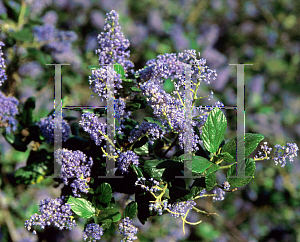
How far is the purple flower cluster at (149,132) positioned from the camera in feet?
2.08

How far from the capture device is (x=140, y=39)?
290 centimetres

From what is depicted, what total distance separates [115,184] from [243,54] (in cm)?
285

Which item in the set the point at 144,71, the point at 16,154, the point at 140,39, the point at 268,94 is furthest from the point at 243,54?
the point at 144,71

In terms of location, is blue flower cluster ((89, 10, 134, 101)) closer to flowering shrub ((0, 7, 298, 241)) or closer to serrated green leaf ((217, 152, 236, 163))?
flowering shrub ((0, 7, 298, 241))

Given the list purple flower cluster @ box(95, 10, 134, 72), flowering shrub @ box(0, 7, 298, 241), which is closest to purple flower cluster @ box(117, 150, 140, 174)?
flowering shrub @ box(0, 7, 298, 241)

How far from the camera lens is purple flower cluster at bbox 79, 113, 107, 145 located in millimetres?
614

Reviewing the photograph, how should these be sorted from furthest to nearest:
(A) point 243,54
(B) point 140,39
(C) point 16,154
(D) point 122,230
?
(A) point 243,54 < (B) point 140,39 < (C) point 16,154 < (D) point 122,230

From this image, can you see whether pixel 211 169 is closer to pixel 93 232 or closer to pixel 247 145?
pixel 247 145

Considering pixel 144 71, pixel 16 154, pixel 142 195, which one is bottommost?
pixel 16 154

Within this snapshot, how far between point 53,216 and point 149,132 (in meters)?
0.26

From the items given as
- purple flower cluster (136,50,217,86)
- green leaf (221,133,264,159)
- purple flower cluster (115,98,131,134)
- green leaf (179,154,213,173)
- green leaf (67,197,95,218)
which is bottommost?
green leaf (67,197,95,218)

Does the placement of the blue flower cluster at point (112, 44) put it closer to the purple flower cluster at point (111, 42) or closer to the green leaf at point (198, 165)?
the purple flower cluster at point (111, 42)

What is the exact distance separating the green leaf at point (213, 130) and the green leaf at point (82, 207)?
0.27m

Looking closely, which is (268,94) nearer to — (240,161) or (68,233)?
(68,233)
